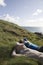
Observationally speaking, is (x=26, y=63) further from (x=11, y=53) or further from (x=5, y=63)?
(x=11, y=53)

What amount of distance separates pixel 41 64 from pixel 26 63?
4.41ft

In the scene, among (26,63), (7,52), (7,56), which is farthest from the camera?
(7,52)

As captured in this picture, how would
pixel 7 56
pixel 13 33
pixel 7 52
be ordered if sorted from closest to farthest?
pixel 7 56 < pixel 7 52 < pixel 13 33

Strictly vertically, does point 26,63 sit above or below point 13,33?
below

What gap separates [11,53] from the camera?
65.1 ft

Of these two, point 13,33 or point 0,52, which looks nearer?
point 0,52

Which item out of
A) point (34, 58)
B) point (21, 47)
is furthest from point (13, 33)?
point (34, 58)

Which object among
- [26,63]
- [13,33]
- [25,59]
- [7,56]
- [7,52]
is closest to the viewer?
[26,63]

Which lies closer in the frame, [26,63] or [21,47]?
[26,63]

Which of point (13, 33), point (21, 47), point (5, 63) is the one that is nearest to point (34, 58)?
point (5, 63)

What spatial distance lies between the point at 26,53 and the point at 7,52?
2.41m

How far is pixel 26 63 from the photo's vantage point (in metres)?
15.7

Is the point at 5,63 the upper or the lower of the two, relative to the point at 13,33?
lower

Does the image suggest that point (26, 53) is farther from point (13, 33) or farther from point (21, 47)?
point (13, 33)
